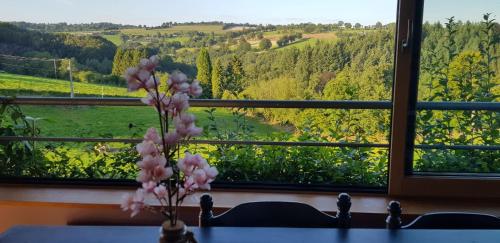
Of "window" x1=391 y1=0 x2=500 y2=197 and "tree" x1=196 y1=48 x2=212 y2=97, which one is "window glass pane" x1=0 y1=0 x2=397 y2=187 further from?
"window" x1=391 y1=0 x2=500 y2=197

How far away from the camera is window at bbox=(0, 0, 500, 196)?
7.24ft

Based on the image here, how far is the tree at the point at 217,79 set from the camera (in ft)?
A: 8.23

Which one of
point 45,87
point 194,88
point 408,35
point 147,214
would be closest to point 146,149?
point 194,88

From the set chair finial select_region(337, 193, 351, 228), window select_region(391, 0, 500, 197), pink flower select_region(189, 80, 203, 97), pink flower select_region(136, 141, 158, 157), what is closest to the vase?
pink flower select_region(136, 141, 158, 157)

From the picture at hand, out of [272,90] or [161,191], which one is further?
[272,90]

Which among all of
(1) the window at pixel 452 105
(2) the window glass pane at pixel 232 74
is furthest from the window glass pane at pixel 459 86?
(2) the window glass pane at pixel 232 74

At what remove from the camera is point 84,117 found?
8.86ft

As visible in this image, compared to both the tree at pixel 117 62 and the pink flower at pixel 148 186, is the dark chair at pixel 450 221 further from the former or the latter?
the tree at pixel 117 62

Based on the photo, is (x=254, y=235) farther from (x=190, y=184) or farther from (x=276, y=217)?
(x=190, y=184)

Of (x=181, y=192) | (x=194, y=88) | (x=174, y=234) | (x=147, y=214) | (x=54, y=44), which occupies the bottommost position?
(x=147, y=214)

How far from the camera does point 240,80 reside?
2537mm

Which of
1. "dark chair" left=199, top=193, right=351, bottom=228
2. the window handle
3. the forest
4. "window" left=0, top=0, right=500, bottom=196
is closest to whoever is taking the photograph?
"dark chair" left=199, top=193, right=351, bottom=228

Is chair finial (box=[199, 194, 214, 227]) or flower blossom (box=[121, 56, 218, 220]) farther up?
flower blossom (box=[121, 56, 218, 220])

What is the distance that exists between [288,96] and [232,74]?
1.11 feet
